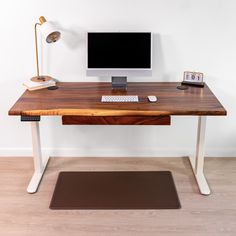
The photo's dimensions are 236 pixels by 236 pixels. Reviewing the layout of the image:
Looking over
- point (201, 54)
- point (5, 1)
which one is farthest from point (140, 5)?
point (5, 1)

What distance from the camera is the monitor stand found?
2801 millimetres

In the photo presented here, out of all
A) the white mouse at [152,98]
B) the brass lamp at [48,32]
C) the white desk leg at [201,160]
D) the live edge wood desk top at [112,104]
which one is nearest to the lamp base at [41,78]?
the brass lamp at [48,32]

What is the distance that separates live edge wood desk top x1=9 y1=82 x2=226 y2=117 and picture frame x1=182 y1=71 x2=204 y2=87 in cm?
6

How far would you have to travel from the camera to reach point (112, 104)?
2.49 meters

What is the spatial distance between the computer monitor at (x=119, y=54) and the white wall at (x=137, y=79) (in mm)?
145

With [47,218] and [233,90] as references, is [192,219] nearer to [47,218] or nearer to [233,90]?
[47,218]

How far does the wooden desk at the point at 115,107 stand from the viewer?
2385 millimetres

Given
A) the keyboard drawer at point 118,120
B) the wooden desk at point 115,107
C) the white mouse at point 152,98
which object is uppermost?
the white mouse at point 152,98

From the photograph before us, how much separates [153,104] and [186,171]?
825 millimetres

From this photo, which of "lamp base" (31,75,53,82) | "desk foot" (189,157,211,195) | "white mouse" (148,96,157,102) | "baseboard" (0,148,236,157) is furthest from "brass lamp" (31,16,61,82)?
"desk foot" (189,157,211,195)

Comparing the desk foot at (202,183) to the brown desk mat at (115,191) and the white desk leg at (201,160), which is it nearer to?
the white desk leg at (201,160)

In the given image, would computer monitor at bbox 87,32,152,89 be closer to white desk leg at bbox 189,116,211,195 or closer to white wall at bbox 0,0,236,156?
white wall at bbox 0,0,236,156

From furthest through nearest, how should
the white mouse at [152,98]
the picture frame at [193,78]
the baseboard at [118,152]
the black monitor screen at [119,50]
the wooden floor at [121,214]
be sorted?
1. the baseboard at [118,152]
2. the picture frame at [193,78]
3. the black monitor screen at [119,50]
4. the white mouse at [152,98]
5. the wooden floor at [121,214]

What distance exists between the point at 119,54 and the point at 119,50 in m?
0.03
